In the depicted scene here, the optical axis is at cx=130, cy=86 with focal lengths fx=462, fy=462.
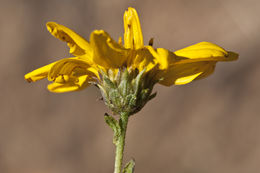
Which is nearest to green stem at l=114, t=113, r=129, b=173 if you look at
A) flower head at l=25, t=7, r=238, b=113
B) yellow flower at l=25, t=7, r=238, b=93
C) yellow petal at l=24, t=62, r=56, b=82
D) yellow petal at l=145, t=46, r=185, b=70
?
flower head at l=25, t=7, r=238, b=113

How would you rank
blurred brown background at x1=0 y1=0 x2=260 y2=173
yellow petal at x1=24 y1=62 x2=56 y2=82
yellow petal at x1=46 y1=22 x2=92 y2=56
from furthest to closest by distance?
blurred brown background at x1=0 y1=0 x2=260 y2=173
yellow petal at x1=24 y1=62 x2=56 y2=82
yellow petal at x1=46 y1=22 x2=92 y2=56

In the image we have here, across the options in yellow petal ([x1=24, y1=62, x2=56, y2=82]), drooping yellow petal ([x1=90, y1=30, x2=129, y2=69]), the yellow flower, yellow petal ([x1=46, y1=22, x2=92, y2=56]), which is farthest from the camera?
yellow petal ([x1=24, y1=62, x2=56, y2=82])

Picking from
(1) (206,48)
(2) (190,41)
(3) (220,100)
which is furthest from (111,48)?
(2) (190,41)

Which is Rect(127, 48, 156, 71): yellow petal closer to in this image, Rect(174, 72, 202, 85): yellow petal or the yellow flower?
the yellow flower

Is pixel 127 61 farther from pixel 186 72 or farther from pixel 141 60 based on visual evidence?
pixel 186 72

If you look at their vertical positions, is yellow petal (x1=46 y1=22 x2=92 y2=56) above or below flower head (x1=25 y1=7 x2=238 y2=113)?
above

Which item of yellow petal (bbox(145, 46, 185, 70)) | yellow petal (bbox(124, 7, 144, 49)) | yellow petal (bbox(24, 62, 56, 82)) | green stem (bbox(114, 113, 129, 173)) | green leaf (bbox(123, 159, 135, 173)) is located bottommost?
green leaf (bbox(123, 159, 135, 173))
